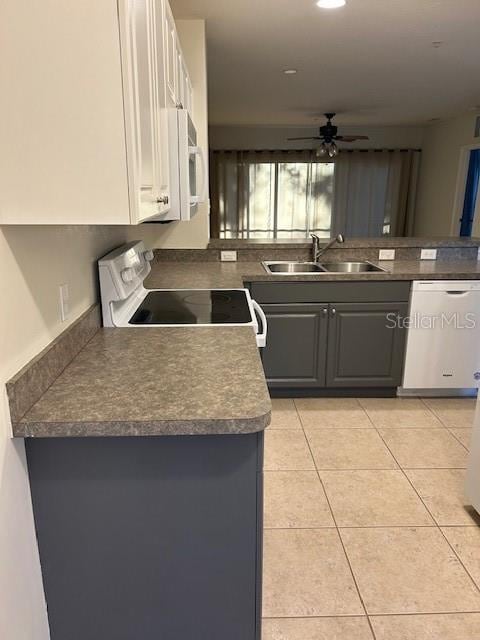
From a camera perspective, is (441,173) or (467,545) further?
(441,173)

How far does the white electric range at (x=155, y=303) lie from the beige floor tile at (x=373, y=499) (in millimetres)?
859

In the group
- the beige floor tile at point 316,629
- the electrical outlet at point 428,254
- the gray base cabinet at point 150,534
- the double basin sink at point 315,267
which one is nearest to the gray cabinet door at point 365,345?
the double basin sink at point 315,267

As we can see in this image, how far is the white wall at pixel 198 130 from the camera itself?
9.01 ft

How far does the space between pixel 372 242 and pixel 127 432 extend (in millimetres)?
2873

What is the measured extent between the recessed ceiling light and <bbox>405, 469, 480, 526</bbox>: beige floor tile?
93.6 inches

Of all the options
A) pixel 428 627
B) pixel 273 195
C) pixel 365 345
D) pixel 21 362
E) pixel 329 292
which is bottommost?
pixel 428 627

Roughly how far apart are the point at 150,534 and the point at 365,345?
2.25 m

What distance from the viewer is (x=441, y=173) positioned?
261 inches

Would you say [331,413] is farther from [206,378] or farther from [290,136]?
[290,136]

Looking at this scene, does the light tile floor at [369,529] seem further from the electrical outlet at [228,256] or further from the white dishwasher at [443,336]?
the electrical outlet at [228,256]

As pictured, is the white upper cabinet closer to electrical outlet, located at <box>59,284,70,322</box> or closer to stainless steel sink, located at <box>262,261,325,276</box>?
electrical outlet, located at <box>59,284,70,322</box>

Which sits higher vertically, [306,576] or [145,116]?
[145,116]

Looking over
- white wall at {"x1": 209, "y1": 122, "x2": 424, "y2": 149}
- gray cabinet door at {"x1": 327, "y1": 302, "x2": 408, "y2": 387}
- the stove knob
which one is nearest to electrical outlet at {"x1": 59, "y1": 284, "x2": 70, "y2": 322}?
the stove knob

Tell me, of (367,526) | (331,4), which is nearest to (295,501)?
(367,526)
